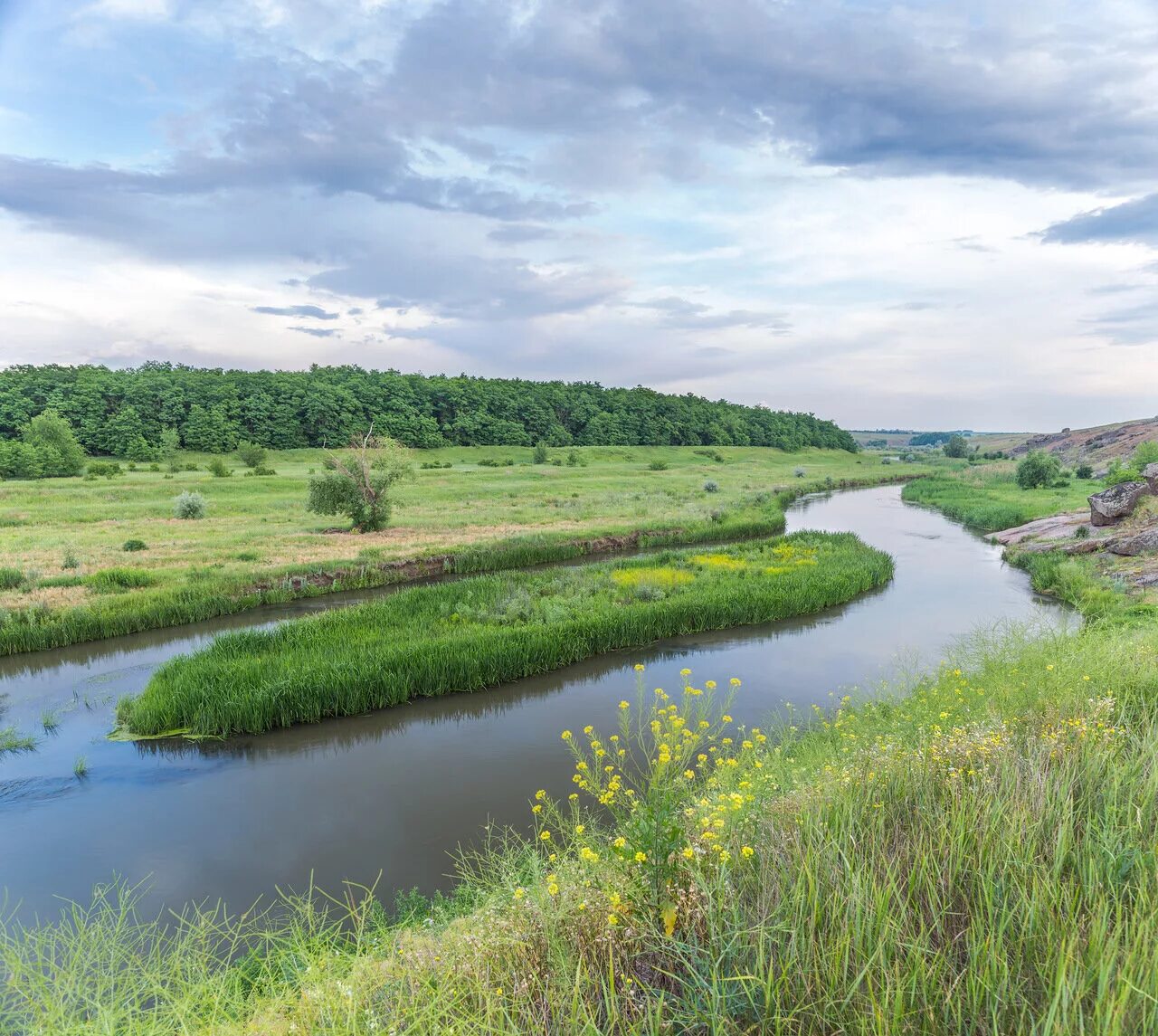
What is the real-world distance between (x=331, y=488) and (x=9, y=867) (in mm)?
22157

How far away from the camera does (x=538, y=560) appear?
2559 centimetres

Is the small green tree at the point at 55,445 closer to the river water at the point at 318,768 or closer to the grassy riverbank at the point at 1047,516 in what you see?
the river water at the point at 318,768

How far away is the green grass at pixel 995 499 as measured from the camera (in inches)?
1345

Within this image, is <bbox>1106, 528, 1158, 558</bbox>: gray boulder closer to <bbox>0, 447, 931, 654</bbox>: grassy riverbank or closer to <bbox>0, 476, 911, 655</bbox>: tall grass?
<bbox>0, 476, 911, 655</bbox>: tall grass

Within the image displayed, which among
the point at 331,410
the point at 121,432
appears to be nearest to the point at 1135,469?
the point at 331,410

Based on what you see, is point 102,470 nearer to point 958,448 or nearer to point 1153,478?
point 1153,478

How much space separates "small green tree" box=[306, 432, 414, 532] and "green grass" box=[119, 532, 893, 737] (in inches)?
429

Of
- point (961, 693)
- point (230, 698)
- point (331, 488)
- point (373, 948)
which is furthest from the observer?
point (331, 488)

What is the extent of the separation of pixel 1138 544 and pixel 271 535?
32.7 m

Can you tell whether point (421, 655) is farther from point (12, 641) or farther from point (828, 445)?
point (828, 445)

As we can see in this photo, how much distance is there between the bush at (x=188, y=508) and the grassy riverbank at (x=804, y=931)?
30.4m

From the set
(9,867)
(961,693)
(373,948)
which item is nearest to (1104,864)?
(373,948)

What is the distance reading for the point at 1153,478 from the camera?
85.1 feet

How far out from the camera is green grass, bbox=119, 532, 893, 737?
11406 millimetres
